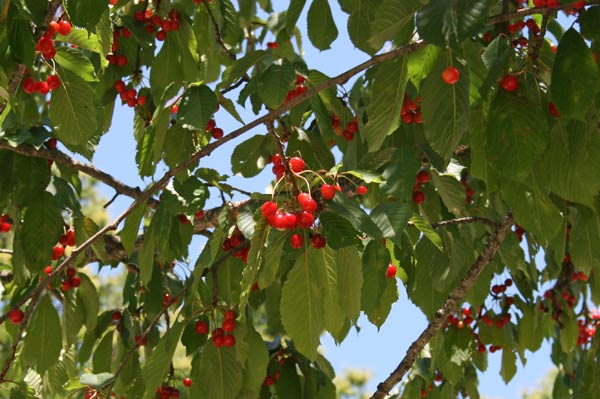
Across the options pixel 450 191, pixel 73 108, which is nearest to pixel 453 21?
pixel 450 191

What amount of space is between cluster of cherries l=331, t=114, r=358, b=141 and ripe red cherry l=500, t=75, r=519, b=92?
1.26 meters

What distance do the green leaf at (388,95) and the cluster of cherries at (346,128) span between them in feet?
3.49

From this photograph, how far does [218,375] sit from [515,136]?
1195mm

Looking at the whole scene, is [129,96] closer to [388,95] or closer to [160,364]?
[160,364]

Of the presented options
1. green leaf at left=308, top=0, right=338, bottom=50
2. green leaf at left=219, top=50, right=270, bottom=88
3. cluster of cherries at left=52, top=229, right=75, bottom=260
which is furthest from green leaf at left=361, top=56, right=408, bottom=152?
cluster of cherries at left=52, top=229, right=75, bottom=260

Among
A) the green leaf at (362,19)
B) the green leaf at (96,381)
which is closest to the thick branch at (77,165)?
the green leaf at (96,381)

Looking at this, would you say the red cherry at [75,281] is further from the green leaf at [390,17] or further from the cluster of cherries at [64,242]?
the green leaf at [390,17]

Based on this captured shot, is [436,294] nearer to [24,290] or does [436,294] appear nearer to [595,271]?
[595,271]

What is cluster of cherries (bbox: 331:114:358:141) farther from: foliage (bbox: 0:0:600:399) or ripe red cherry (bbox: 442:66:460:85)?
ripe red cherry (bbox: 442:66:460:85)

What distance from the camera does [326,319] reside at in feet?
6.63

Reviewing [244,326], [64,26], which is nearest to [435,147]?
[244,326]

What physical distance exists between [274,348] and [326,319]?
1.09 m

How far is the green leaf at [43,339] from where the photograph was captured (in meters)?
3.04

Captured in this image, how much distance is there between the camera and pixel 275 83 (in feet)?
7.97
